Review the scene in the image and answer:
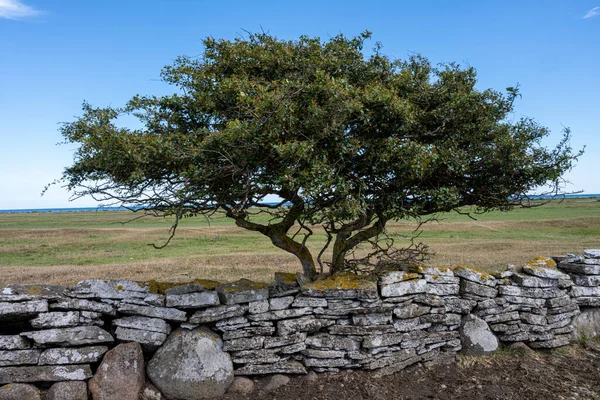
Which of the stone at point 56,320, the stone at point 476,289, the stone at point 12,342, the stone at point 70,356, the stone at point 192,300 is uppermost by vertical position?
the stone at point 192,300

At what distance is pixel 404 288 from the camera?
9242 mm

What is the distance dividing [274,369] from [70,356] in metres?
3.73

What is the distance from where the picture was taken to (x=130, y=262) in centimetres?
2497

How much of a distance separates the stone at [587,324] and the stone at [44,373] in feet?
37.0

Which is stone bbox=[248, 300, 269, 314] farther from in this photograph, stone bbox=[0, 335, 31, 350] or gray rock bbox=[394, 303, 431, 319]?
stone bbox=[0, 335, 31, 350]

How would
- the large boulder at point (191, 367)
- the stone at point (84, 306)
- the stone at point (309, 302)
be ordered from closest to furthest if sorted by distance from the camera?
the stone at point (84, 306) → the large boulder at point (191, 367) → the stone at point (309, 302)

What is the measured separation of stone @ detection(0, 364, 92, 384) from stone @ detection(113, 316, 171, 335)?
0.98 m

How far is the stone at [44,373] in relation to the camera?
25.0ft

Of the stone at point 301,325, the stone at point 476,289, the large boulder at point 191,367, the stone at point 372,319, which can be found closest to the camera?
the large boulder at point 191,367

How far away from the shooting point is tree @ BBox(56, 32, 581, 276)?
24.8ft

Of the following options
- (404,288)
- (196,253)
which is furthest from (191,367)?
(196,253)

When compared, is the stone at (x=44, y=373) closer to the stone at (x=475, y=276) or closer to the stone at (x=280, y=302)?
the stone at (x=280, y=302)

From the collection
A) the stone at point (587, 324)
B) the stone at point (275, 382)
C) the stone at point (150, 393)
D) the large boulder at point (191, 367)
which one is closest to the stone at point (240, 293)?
the large boulder at point (191, 367)

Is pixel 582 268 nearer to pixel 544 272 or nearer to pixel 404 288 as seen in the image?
pixel 544 272
